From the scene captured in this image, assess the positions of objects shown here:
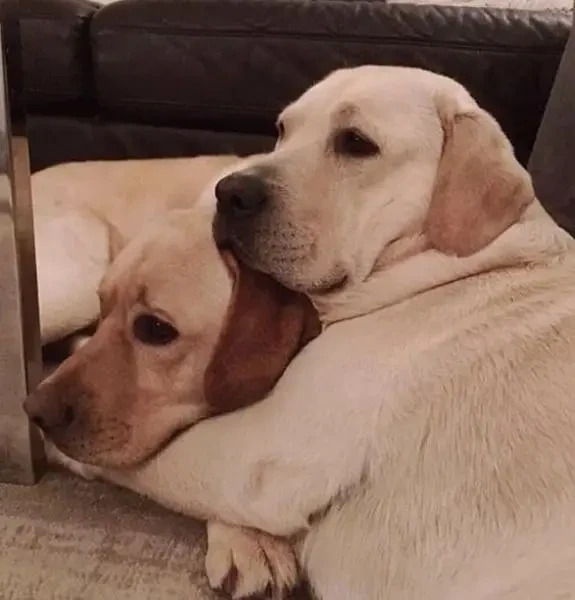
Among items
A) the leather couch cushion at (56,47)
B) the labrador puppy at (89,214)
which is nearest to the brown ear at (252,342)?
the labrador puppy at (89,214)

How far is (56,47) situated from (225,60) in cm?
46

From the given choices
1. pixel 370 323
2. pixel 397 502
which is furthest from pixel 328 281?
pixel 397 502

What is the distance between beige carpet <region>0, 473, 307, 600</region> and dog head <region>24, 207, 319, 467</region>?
14 cm

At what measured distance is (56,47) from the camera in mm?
2451

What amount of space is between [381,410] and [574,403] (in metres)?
0.24

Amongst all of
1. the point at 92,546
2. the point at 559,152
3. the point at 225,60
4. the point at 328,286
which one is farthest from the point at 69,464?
the point at 225,60

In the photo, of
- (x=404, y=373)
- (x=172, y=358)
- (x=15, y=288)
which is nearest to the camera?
(x=404, y=373)

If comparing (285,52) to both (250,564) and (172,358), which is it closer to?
(172,358)

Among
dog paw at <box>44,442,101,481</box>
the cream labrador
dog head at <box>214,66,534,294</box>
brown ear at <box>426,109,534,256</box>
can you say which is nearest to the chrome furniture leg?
dog paw at <box>44,442,101,481</box>

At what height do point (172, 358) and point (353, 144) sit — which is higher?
point (353, 144)

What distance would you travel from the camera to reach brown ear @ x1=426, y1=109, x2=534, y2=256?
1.30 meters

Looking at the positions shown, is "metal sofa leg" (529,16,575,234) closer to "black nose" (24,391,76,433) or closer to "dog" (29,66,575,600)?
"dog" (29,66,575,600)

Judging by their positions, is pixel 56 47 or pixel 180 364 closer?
pixel 180 364

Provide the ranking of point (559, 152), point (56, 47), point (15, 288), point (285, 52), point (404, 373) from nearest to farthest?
point (404, 373) → point (15, 288) → point (559, 152) → point (285, 52) → point (56, 47)
